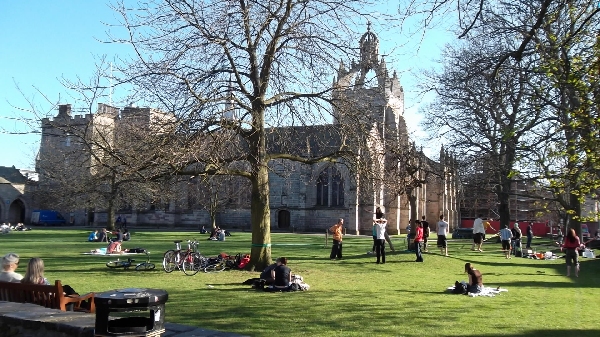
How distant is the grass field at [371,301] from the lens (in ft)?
27.8

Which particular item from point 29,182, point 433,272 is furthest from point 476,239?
point 29,182

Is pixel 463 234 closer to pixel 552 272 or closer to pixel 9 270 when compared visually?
pixel 552 272

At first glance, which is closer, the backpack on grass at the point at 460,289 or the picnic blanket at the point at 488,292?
the picnic blanket at the point at 488,292

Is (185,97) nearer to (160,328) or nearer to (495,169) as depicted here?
(160,328)

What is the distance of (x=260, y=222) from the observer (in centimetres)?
1593

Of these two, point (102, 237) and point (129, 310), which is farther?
point (102, 237)

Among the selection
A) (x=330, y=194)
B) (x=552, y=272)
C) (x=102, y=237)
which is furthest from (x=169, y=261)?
(x=330, y=194)

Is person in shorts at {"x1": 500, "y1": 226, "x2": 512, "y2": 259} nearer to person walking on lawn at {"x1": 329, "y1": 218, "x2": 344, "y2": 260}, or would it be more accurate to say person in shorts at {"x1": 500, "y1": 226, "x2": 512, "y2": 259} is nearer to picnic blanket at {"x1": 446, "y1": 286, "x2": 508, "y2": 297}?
person walking on lawn at {"x1": 329, "y1": 218, "x2": 344, "y2": 260}

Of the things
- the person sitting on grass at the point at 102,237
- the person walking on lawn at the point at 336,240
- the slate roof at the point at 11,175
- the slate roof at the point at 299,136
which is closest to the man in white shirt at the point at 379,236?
the person walking on lawn at the point at 336,240

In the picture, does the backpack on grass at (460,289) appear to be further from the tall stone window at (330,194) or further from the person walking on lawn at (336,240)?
the tall stone window at (330,194)

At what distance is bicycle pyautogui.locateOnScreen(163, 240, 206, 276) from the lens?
15219 millimetres

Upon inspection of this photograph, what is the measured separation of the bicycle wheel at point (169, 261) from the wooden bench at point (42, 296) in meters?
7.29

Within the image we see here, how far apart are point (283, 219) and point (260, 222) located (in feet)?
139

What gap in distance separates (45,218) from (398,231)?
4379 cm
